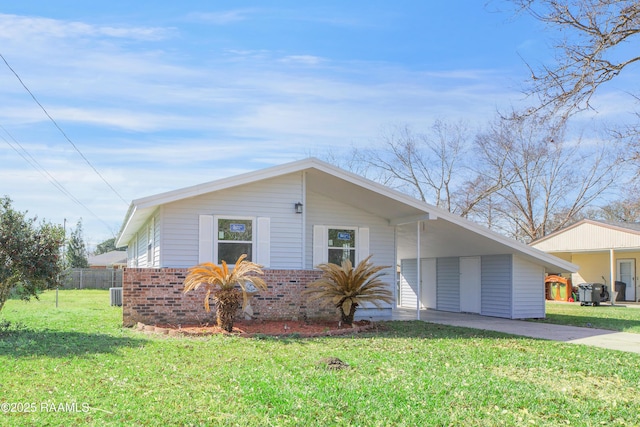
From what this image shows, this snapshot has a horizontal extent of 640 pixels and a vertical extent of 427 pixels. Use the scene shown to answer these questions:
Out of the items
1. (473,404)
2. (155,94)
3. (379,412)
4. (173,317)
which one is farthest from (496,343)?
(155,94)

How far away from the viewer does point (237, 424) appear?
5297mm

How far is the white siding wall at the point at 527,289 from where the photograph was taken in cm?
1670

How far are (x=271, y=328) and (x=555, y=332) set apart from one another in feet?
20.3

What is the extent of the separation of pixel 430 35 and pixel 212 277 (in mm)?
8081

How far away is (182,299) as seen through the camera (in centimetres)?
1300

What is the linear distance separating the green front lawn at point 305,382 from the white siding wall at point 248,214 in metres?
3.23

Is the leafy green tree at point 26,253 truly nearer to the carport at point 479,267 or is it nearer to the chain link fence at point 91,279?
the carport at point 479,267

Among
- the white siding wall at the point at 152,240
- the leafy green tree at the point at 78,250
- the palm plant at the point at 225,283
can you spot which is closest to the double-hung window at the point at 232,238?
the white siding wall at the point at 152,240

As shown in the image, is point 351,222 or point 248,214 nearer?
point 248,214

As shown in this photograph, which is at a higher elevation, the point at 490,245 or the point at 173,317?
the point at 490,245

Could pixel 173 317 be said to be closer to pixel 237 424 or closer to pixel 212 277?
pixel 212 277

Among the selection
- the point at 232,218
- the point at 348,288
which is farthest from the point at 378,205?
the point at 232,218

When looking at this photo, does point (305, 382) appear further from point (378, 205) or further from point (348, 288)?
point (378, 205)

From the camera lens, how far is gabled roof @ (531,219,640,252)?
24.4 meters
